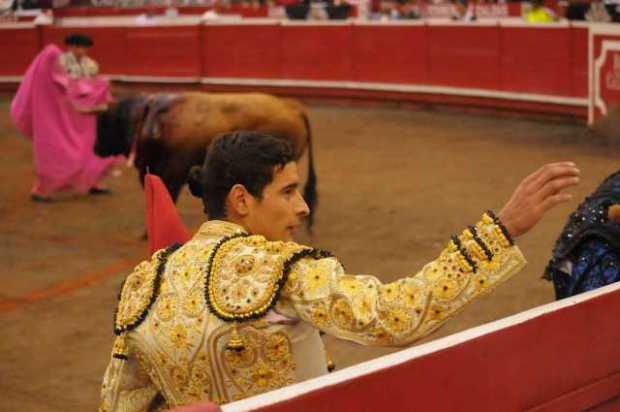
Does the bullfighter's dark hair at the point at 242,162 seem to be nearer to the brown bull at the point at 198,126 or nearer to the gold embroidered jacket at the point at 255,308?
the gold embroidered jacket at the point at 255,308

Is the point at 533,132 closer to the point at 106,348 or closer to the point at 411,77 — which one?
the point at 411,77

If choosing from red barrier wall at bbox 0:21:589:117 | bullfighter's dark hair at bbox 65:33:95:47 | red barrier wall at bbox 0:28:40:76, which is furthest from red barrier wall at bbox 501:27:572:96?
red barrier wall at bbox 0:28:40:76

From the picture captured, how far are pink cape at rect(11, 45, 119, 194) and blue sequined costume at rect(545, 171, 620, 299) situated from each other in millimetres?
6515

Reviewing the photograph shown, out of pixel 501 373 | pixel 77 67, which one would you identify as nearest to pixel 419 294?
pixel 501 373

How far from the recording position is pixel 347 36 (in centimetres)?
1450

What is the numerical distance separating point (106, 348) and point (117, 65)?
12472mm

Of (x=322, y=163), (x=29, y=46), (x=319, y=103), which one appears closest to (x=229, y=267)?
(x=322, y=163)

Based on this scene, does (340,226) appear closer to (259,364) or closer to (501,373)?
(501,373)

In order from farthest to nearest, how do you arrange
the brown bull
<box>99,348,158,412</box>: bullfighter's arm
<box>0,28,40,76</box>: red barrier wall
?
<box>0,28,40,76</box>: red barrier wall → the brown bull → <box>99,348,158,412</box>: bullfighter's arm

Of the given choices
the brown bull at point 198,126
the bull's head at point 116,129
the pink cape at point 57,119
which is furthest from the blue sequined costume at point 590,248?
the pink cape at point 57,119

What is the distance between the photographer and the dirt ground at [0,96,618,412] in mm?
4879

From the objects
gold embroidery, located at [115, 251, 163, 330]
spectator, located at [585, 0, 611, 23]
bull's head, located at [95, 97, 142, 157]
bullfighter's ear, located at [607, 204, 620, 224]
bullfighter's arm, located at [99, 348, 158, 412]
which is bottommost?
bull's head, located at [95, 97, 142, 157]

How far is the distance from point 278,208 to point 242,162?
0.34ft

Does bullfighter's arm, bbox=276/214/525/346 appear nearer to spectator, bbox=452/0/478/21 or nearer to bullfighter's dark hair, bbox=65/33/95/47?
bullfighter's dark hair, bbox=65/33/95/47
